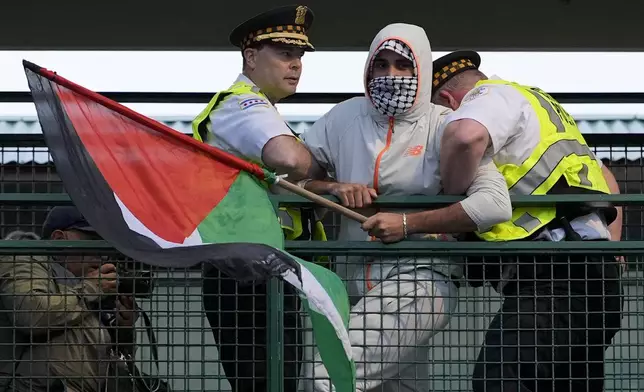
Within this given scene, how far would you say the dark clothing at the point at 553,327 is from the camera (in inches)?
251

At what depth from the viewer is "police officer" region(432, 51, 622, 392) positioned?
638 cm

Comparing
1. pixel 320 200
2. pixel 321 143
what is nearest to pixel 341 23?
pixel 321 143

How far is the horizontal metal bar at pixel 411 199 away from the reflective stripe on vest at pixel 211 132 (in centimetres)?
33

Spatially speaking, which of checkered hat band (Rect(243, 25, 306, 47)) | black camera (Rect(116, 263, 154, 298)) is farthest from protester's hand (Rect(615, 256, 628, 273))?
black camera (Rect(116, 263, 154, 298))

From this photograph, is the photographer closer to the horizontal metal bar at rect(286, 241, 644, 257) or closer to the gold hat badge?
the horizontal metal bar at rect(286, 241, 644, 257)

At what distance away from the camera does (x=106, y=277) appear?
636cm

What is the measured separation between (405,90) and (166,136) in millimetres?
1069

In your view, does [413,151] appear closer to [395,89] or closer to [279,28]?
[395,89]

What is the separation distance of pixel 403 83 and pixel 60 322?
5.91 feet

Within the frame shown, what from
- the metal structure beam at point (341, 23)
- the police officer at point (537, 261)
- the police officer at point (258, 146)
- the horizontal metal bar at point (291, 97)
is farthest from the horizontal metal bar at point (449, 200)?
the metal structure beam at point (341, 23)

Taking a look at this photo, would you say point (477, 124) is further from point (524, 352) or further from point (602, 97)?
point (602, 97)

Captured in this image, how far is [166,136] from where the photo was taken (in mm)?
6383

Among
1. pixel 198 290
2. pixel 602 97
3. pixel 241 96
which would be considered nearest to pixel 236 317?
pixel 198 290

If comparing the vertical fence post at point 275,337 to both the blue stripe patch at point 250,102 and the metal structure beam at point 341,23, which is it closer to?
the blue stripe patch at point 250,102
